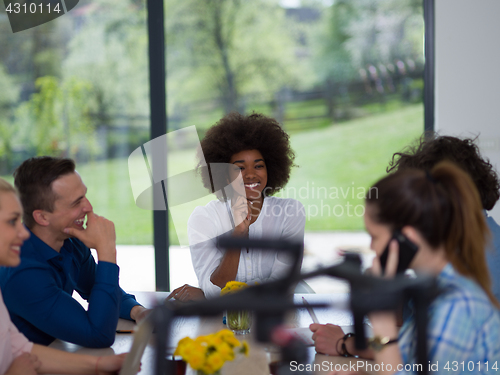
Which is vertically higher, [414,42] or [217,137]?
[414,42]

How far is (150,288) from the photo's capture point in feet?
10.5

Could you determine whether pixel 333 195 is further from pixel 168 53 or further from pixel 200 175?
pixel 168 53

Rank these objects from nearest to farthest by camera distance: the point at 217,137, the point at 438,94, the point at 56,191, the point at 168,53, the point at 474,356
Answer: the point at 474,356
the point at 56,191
the point at 217,137
the point at 438,94
the point at 168,53

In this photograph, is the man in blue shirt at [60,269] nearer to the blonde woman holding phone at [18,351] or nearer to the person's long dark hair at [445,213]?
the blonde woman holding phone at [18,351]

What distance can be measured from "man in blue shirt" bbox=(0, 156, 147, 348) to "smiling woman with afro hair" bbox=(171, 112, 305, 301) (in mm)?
347

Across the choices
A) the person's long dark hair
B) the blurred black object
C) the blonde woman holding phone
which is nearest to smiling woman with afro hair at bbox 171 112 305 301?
the blonde woman holding phone

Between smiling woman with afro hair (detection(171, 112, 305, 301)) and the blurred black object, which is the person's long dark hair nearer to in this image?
the blurred black object

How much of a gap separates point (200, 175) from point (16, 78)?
4.84ft

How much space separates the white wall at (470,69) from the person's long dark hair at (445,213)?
2.04 meters

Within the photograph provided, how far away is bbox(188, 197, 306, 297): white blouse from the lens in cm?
203

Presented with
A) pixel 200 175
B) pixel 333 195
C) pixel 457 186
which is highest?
pixel 457 186

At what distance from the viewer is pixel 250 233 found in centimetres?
224

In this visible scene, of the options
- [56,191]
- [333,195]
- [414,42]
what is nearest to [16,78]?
[56,191]

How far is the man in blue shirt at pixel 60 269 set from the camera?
1343 millimetres
